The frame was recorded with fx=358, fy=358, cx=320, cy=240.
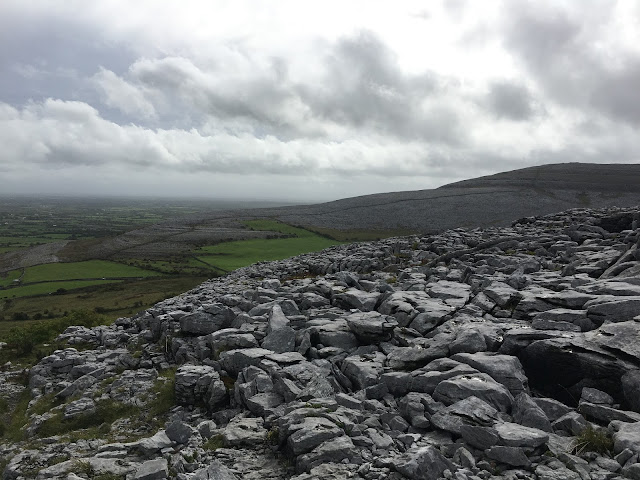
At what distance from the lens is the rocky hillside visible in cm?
968

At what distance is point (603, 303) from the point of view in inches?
589

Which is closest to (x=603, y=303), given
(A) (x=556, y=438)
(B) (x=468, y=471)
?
(A) (x=556, y=438)

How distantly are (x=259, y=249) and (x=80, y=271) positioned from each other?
59.8 metres

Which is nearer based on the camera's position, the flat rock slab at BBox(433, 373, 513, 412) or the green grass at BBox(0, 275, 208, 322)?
the flat rock slab at BBox(433, 373, 513, 412)

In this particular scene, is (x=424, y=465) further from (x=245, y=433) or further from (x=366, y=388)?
(x=245, y=433)

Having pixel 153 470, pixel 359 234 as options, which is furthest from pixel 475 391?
pixel 359 234

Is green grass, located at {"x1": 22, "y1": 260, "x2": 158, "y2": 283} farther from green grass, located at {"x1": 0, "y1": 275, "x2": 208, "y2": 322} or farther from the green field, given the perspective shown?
the green field

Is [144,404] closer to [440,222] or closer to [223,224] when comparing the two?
[440,222]

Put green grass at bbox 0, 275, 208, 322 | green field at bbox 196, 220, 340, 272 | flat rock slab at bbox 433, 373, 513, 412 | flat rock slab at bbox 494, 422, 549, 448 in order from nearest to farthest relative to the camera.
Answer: flat rock slab at bbox 494, 422, 549, 448 < flat rock slab at bbox 433, 373, 513, 412 < green grass at bbox 0, 275, 208, 322 < green field at bbox 196, 220, 340, 272

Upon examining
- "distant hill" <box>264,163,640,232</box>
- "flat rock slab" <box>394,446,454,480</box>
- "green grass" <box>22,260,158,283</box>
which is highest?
"distant hill" <box>264,163,640,232</box>

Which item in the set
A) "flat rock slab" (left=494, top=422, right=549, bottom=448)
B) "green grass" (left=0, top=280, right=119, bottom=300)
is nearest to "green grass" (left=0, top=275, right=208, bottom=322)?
"green grass" (left=0, top=280, right=119, bottom=300)

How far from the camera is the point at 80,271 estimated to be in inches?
4710

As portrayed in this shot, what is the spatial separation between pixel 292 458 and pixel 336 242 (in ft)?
367

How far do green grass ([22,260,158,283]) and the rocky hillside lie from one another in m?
98.2
